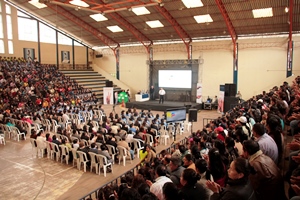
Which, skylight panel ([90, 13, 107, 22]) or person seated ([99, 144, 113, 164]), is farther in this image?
skylight panel ([90, 13, 107, 22])

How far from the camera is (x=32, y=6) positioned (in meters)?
18.8

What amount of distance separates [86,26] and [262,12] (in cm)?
1407

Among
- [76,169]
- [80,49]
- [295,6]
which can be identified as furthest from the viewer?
[80,49]

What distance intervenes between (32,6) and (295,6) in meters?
18.8

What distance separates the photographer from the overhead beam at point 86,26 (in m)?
18.2

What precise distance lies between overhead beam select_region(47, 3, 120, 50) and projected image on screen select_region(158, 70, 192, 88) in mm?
6273

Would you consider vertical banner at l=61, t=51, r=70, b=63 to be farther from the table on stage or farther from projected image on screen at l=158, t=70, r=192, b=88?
projected image on screen at l=158, t=70, r=192, b=88

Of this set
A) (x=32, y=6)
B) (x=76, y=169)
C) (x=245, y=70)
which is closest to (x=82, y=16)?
(x=32, y=6)

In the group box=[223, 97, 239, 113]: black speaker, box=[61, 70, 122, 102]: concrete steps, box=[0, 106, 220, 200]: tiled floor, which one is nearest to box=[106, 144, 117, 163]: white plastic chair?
box=[0, 106, 220, 200]: tiled floor

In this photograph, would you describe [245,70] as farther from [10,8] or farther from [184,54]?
[10,8]

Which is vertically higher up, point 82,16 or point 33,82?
point 82,16

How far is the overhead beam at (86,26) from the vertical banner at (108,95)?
17.6ft

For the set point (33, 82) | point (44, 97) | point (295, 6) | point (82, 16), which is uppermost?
point (82, 16)

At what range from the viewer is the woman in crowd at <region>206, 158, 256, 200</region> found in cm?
207
